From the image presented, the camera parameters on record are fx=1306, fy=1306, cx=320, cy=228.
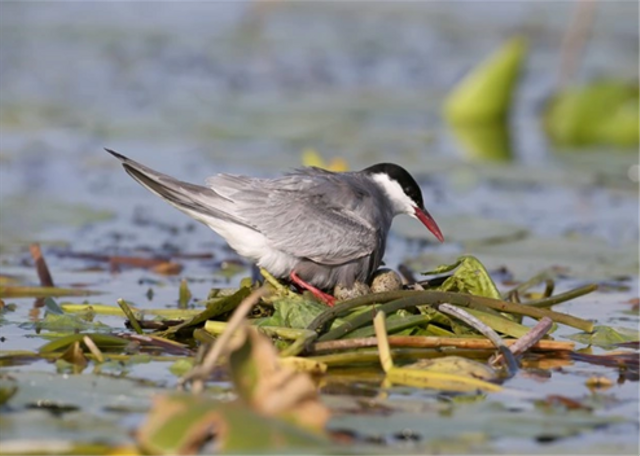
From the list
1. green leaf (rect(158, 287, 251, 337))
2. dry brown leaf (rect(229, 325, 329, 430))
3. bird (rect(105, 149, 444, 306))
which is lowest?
dry brown leaf (rect(229, 325, 329, 430))

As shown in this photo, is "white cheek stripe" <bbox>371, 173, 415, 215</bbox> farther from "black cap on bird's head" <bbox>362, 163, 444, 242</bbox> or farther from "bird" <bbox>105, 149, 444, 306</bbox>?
"bird" <bbox>105, 149, 444, 306</bbox>

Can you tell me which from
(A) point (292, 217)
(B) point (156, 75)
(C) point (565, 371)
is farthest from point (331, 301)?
(B) point (156, 75)

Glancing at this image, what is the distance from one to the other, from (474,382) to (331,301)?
53.4 inches

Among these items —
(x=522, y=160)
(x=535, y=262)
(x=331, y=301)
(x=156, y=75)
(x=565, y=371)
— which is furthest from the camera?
(x=156, y=75)

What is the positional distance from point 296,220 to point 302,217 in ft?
0.12

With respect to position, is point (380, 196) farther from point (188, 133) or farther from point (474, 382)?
point (188, 133)

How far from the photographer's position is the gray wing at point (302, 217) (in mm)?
6531

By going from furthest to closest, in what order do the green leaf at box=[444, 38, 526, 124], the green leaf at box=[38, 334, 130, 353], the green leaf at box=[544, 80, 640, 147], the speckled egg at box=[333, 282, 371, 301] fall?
the green leaf at box=[544, 80, 640, 147] → the green leaf at box=[444, 38, 526, 124] → the speckled egg at box=[333, 282, 371, 301] → the green leaf at box=[38, 334, 130, 353]

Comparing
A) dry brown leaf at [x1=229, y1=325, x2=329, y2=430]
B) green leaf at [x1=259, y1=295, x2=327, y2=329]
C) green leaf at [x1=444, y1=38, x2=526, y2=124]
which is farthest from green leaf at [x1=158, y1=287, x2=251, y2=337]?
green leaf at [x1=444, y1=38, x2=526, y2=124]

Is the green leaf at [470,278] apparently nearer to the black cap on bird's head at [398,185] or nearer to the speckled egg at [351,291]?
the speckled egg at [351,291]

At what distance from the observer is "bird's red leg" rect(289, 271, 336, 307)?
652 cm

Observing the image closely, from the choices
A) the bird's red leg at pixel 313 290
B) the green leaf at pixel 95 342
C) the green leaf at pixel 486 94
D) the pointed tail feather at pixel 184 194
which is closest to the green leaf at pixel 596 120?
the green leaf at pixel 486 94

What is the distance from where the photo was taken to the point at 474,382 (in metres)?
5.30

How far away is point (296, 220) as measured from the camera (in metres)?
6.58
